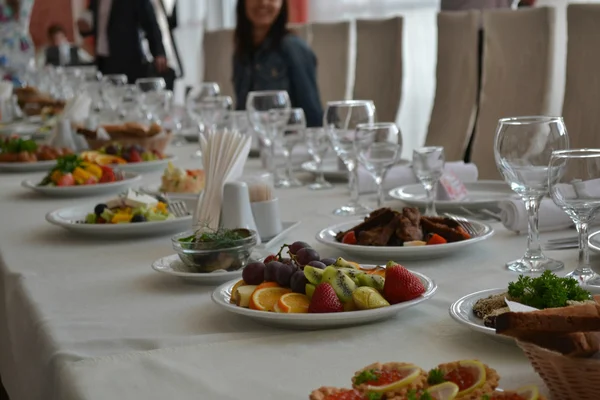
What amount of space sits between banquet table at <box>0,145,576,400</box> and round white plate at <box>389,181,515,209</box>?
14cm

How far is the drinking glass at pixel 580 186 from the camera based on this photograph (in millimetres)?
1152

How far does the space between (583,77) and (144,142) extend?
4.68 ft

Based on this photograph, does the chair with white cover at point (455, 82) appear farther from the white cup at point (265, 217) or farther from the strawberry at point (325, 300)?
the strawberry at point (325, 300)

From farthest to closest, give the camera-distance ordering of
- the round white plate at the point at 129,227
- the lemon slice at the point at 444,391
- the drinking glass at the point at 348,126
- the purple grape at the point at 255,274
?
1. the drinking glass at the point at 348,126
2. the round white plate at the point at 129,227
3. the purple grape at the point at 255,274
4. the lemon slice at the point at 444,391

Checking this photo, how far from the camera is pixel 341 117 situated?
6.35 ft

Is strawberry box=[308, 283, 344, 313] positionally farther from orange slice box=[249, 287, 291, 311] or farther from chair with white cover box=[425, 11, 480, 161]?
chair with white cover box=[425, 11, 480, 161]

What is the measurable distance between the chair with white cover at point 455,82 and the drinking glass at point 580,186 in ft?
8.53

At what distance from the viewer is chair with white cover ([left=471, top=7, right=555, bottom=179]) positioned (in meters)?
3.40

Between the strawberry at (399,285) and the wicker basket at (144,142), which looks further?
the wicker basket at (144,142)

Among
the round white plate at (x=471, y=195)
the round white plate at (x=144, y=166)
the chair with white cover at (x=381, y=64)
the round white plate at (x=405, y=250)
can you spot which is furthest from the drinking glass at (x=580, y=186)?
the chair with white cover at (x=381, y=64)

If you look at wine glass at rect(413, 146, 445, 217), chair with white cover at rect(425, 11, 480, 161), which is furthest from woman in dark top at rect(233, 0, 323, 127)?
wine glass at rect(413, 146, 445, 217)

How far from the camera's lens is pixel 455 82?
12.9 ft

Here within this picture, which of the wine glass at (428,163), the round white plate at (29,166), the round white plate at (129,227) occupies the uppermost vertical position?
the wine glass at (428,163)

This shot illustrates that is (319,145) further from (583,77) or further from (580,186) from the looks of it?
(583,77)
